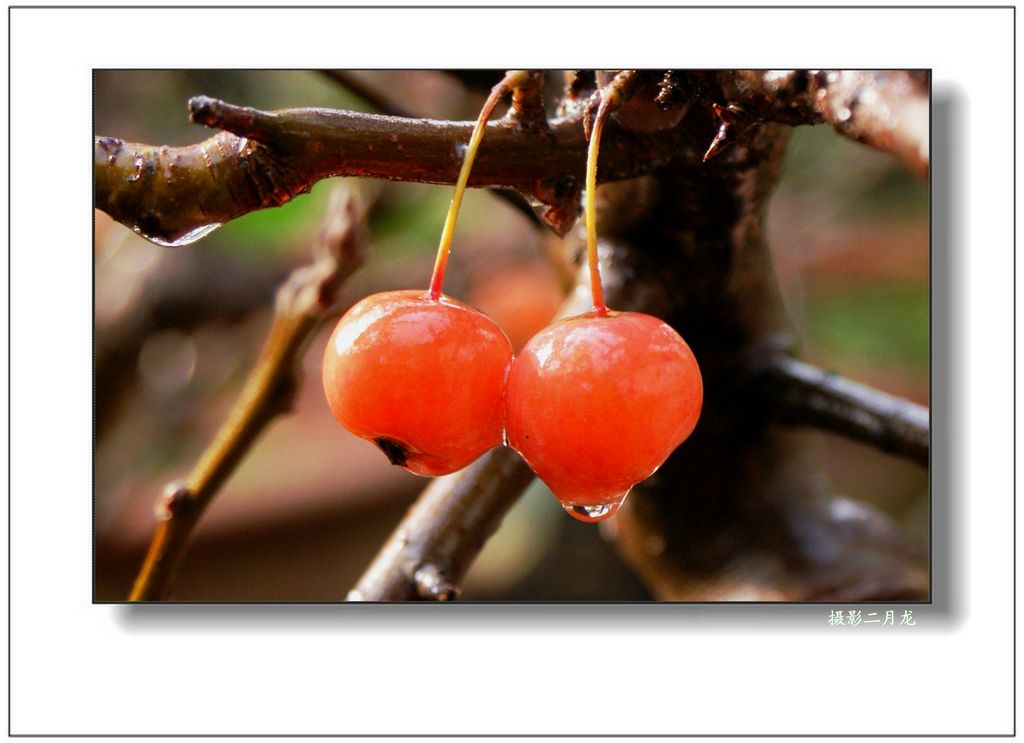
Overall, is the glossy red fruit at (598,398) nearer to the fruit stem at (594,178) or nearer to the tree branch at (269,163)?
the fruit stem at (594,178)

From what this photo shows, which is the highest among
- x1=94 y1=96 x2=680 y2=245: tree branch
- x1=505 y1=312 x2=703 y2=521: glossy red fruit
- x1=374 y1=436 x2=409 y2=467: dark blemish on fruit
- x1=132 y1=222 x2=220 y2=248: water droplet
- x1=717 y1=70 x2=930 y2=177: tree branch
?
x1=717 y1=70 x2=930 y2=177: tree branch

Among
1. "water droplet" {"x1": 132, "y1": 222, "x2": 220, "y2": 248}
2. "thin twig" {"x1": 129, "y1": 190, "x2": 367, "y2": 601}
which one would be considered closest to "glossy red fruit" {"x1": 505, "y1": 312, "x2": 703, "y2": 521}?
"water droplet" {"x1": 132, "y1": 222, "x2": 220, "y2": 248}

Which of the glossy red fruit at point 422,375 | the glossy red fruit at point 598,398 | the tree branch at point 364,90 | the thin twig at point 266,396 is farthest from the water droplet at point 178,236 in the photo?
the tree branch at point 364,90

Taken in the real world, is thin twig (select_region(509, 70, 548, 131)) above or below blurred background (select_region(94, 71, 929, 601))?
above

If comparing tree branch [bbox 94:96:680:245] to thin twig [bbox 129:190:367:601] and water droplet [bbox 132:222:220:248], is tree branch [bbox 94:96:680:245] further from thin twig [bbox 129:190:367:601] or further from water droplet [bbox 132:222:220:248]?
thin twig [bbox 129:190:367:601]
